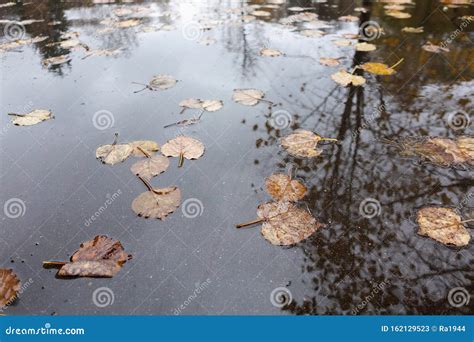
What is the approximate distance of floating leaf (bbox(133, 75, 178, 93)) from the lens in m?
3.52

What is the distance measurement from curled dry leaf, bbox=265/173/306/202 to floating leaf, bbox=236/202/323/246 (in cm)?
7

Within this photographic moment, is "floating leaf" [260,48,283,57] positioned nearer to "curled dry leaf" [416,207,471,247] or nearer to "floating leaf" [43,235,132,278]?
"curled dry leaf" [416,207,471,247]

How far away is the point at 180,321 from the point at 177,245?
1.42 ft

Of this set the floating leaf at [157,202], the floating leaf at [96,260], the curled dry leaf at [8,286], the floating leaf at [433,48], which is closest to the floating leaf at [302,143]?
the floating leaf at [157,202]

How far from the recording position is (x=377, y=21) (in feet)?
17.0

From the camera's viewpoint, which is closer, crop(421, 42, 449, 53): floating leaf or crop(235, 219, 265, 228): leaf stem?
crop(235, 219, 265, 228): leaf stem

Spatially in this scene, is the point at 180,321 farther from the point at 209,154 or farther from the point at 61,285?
the point at 209,154

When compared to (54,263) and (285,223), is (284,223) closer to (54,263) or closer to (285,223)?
(285,223)

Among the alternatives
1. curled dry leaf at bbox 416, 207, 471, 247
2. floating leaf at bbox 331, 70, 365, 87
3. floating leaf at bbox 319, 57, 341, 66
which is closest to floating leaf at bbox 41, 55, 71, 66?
floating leaf at bbox 319, 57, 341, 66

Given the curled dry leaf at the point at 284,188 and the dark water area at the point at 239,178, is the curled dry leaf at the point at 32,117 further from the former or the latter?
the curled dry leaf at the point at 284,188

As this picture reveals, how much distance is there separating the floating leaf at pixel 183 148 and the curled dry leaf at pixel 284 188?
0.62 meters

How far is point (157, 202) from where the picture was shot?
219cm

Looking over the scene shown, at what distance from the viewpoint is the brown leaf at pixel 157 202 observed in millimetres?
2119

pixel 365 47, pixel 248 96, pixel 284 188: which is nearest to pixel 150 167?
pixel 284 188
